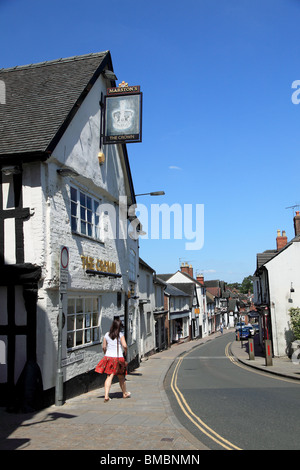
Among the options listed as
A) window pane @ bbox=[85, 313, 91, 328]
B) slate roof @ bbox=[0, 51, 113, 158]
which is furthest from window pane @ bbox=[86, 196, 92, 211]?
window pane @ bbox=[85, 313, 91, 328]

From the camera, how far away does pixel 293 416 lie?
759 centimetres

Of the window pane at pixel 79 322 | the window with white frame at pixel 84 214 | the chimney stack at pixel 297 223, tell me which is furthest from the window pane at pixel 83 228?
the chimney stack at pixel 297 223

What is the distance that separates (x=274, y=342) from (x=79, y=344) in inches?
626

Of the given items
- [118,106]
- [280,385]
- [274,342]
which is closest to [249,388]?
[280,385]

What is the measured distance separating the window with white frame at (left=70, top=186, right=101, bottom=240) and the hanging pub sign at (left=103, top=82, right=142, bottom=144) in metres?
2.12

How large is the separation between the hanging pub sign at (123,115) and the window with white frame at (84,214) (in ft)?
6.94

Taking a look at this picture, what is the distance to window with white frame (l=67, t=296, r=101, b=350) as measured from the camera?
1023 centimetres

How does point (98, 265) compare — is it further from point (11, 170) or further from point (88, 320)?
point (11, 170)

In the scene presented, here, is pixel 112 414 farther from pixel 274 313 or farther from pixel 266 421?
pixel 274 313

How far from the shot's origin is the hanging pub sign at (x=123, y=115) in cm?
1221

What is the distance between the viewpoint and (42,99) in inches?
430

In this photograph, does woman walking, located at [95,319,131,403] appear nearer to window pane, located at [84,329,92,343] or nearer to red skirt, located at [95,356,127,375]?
red skirt, located at [95,356,127,375]

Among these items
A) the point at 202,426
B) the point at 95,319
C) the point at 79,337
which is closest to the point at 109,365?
the point at 79,337

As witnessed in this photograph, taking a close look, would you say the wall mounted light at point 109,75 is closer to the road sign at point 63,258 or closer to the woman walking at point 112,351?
the road sign at point 63,258
